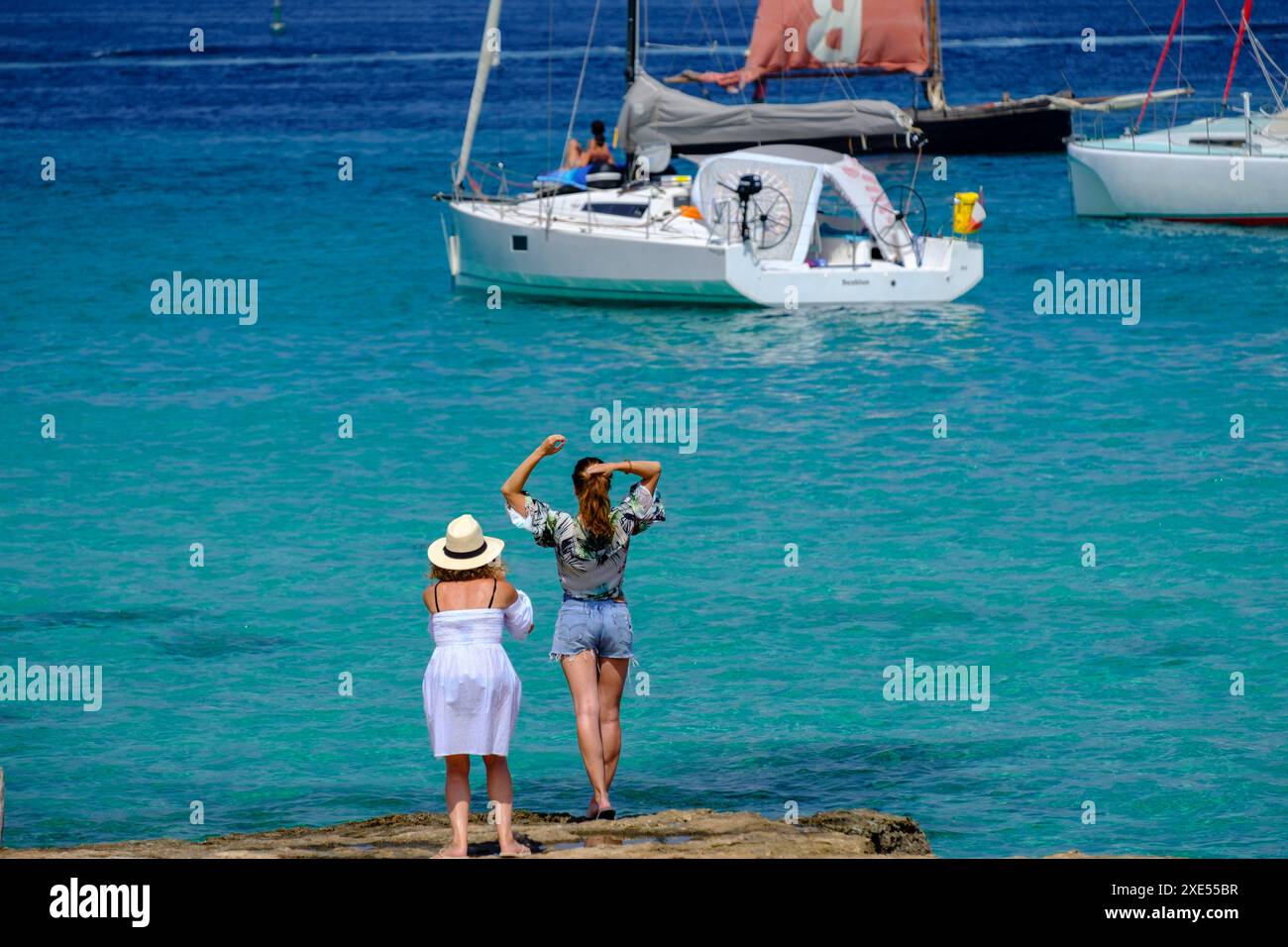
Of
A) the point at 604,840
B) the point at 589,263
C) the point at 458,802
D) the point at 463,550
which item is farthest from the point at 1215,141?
the point at 458,802

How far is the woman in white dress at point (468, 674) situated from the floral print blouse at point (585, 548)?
2.70ft

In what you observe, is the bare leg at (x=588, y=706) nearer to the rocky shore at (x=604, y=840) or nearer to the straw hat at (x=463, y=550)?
the rocky shore at (x=604, y=840)

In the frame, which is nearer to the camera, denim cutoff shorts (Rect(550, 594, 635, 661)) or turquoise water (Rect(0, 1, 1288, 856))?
denim cutoff shorts (Rect(550, 594, 635, 661))

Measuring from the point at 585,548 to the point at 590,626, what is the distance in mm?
440

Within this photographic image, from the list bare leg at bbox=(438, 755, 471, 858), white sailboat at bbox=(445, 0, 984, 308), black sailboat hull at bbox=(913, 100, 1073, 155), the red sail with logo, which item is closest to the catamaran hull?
the red sail with logo

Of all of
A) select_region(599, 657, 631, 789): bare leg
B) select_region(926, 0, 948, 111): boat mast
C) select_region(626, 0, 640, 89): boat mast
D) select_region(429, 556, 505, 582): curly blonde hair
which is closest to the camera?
select_region(429, 556, 505, 582): curly blonde hair

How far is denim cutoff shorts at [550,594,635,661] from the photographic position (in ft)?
34.1

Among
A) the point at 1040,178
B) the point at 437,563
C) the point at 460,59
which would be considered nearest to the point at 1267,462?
the point at 437,563

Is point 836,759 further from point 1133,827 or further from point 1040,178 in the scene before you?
point 1040,178

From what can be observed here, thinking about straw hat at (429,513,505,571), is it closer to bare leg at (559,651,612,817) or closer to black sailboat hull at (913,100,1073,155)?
bare leg at (559,651,612,817)

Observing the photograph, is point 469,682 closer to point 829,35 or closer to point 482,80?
point 482,80

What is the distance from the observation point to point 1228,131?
43.2 m

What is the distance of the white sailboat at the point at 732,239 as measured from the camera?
31391 mm

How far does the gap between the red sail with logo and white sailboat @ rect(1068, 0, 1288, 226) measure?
9.64 metres
